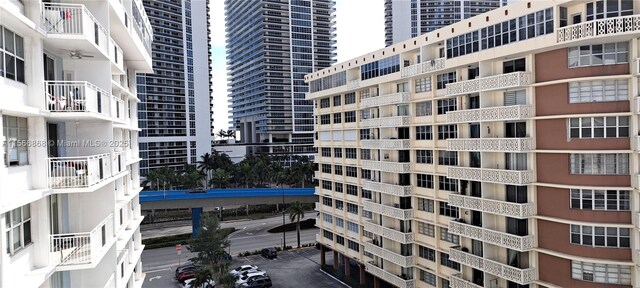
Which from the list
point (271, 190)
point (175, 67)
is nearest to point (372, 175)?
point (271, 190)

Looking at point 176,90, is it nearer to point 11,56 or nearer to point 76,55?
point 76,55

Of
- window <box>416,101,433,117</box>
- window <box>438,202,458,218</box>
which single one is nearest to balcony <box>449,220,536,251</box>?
window <box>438,202,458,218</box>

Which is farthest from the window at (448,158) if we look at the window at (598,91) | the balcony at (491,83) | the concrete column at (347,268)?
the concrete column at (347,268)

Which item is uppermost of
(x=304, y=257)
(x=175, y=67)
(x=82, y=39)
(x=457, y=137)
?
(x=175, y=67)

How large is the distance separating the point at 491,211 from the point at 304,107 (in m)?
116

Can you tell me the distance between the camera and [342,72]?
46.7 m

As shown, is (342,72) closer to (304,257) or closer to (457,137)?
(457,137)

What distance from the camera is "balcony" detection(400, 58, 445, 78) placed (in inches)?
1307

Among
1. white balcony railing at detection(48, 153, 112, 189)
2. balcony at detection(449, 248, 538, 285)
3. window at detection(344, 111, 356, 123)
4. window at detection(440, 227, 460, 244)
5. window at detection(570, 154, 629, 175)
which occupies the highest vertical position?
window at detection(344, 111, 356, 123)

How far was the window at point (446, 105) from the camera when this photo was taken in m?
33.0

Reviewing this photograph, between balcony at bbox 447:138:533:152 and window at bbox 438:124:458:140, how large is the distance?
1.28 m

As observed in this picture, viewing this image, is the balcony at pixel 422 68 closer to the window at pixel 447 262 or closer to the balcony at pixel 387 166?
the balcony at pixel 387 166

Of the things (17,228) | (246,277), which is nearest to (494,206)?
(17,228)

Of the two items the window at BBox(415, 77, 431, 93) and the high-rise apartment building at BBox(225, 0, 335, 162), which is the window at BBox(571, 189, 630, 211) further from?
the high-rise apartment building at BBox(225, 0, 335, 162)
